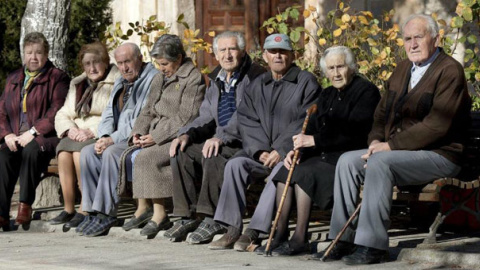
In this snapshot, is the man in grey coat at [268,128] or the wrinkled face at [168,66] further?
the wrinkled face at [168,66]

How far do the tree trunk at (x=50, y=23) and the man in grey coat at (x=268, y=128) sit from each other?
3.61m

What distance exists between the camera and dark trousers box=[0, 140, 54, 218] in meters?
→ 11.5

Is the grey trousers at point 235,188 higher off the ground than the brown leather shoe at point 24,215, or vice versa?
the grey trousers at point 235,188

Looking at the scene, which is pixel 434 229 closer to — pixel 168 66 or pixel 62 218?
pixel 168 66

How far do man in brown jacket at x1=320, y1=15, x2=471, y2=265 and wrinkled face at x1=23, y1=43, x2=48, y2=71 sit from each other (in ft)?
12.1

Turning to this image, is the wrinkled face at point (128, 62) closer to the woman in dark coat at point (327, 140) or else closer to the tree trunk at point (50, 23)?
the tree trunk at point (50, 23)

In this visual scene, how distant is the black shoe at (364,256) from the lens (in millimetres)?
8891

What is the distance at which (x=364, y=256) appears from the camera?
8898 millimetres

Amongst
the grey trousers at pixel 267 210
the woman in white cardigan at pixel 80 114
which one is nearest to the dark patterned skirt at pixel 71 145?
the woman in white cardigan at pixel 80 114

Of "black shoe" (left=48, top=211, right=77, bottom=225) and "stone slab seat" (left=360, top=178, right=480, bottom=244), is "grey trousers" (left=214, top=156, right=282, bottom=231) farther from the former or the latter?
"black shoe" (left=48, top=211, right=77, bottom=225)

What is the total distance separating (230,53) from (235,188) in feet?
3.74

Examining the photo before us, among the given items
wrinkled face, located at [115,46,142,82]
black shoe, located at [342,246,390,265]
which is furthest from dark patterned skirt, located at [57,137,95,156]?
black shoe, located at [342,246,390,265]

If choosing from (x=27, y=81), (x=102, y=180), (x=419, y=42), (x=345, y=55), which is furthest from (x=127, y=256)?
(x=27, y=81)

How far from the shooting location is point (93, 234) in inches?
425
